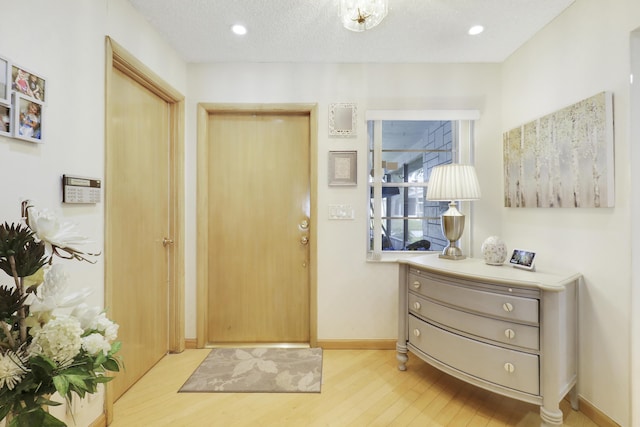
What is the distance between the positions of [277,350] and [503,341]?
1655mm

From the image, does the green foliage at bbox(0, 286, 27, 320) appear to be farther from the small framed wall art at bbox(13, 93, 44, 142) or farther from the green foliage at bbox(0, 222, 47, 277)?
the small framed wall art at bbox(13, 93, 44, 142)

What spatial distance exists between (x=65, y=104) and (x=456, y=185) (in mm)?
2273

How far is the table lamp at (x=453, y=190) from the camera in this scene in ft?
6.42

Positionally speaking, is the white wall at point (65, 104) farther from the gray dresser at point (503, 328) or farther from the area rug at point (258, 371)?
the gray dresser at point (503, 328)

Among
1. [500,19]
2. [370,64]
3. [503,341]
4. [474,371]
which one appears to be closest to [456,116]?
[500,19]

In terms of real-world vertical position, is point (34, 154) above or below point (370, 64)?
below

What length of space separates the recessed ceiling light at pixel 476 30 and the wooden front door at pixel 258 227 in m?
1.35

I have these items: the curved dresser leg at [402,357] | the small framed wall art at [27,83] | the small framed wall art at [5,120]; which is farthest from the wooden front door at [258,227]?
the small framed wall art at [5,120]

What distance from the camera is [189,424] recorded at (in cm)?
158

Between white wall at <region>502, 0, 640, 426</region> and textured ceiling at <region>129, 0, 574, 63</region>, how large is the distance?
0.22 metres

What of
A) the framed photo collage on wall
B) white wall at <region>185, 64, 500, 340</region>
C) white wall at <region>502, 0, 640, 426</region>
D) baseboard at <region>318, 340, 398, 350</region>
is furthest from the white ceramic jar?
the framed photo collage on wall

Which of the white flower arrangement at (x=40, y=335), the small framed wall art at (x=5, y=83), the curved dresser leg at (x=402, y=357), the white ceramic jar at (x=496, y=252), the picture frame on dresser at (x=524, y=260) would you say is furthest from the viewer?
the curved dresser leg at (x=402, y=357)

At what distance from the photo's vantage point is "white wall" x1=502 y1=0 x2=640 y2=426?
1.44 metres

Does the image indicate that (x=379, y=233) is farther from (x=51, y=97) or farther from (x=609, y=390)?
(x=51, y=97)
